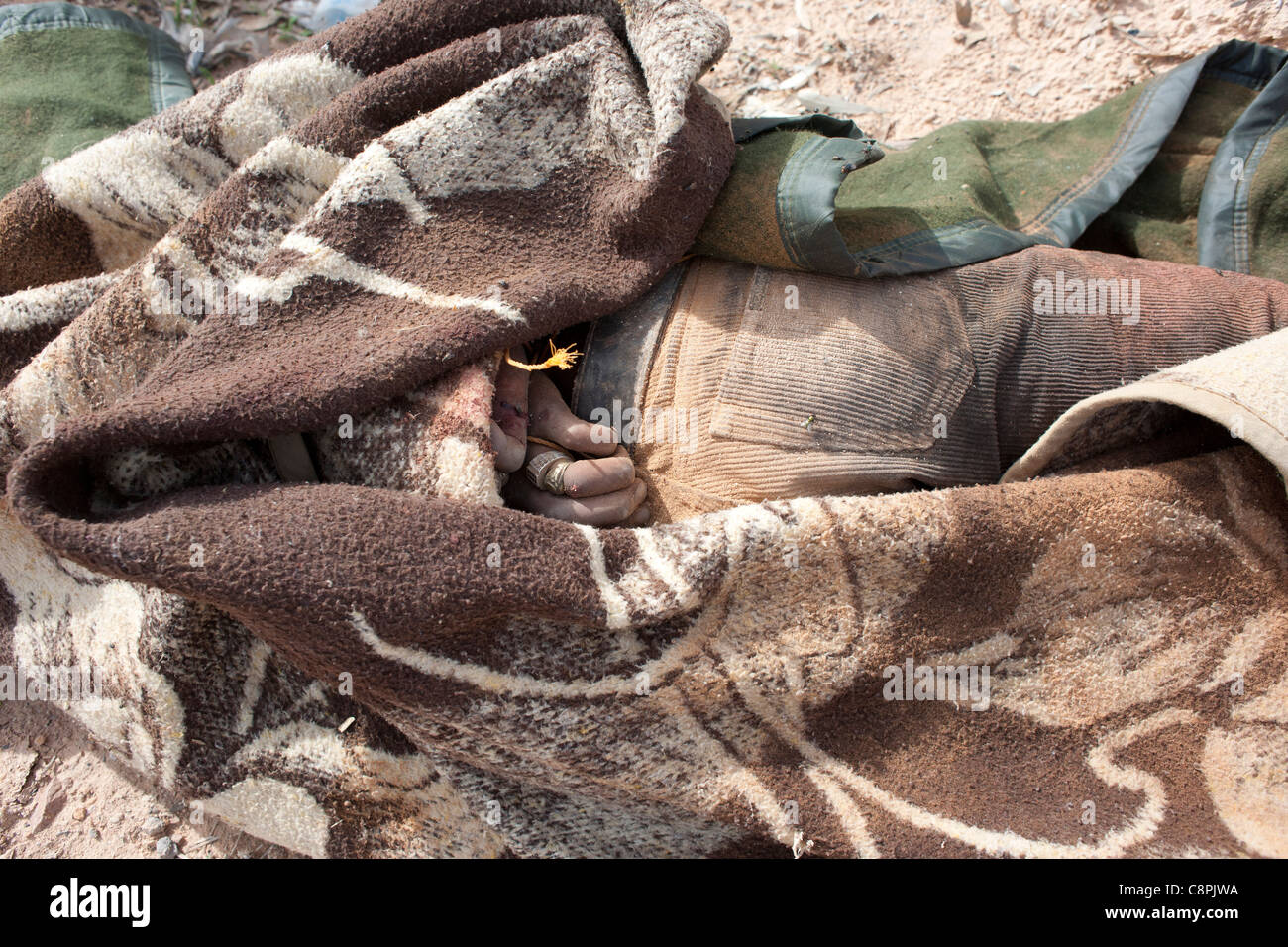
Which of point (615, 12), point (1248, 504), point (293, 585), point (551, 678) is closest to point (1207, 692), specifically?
point (1248, 504)

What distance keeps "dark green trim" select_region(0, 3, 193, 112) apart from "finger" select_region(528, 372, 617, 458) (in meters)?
1.91

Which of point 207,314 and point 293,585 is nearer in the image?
point 293,585

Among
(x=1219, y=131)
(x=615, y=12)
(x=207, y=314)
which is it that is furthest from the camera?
(x=1219, y=131)

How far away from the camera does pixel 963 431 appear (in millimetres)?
1634

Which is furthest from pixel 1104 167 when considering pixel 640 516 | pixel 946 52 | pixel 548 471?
pixel 548 471

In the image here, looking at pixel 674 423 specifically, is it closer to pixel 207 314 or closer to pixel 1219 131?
pixel 207 314

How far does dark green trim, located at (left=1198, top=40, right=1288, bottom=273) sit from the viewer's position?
6.78 ft

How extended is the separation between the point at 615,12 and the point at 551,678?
1.39 m

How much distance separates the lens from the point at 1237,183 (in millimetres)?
2082

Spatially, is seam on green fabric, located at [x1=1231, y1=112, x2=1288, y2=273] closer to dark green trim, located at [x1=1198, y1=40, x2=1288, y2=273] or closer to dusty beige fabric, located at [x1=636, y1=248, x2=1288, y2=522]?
dark green trim, located at [x1=1198, y1=40, x2=1288, y2=273]

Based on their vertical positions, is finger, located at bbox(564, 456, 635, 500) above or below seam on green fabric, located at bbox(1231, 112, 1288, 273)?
below

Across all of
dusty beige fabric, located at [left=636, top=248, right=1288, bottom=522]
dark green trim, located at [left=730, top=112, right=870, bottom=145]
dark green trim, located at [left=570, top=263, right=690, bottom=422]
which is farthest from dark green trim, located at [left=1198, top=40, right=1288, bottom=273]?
dark green trim, located at [left=570, top=263, right=690, bottom=422]

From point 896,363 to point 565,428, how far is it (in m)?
0.65
